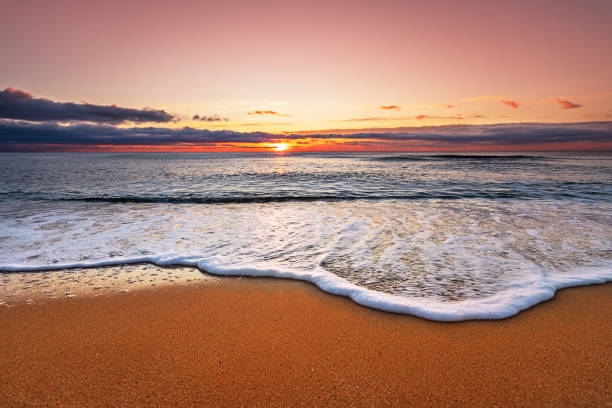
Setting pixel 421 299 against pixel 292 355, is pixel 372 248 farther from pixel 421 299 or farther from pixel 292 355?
pixel 292 355

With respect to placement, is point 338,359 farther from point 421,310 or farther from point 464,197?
point 464,197

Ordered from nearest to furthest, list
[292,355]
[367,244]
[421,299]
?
1. [292,355]
2. [421,299]
3. [367,244]

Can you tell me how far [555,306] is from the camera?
327 centimetres

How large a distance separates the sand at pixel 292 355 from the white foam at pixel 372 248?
41 cm

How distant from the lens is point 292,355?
8.19 ft

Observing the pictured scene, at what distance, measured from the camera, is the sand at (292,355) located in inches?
81.4

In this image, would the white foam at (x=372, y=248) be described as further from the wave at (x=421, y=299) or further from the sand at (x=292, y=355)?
the sand at (x=292, y=355)

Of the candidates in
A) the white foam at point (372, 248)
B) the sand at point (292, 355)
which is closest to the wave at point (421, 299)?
the white foam at point (372, 248)

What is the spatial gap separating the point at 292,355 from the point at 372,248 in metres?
3.13

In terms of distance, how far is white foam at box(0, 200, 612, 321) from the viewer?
145 inches

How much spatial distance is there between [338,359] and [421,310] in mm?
1219

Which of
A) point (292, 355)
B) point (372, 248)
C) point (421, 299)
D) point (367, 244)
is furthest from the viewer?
point (367, 244)

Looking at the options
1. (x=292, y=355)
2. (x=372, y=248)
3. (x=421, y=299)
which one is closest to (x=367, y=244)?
(x=372, y=248)

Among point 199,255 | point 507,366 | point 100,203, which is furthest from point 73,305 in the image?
point 100,203
